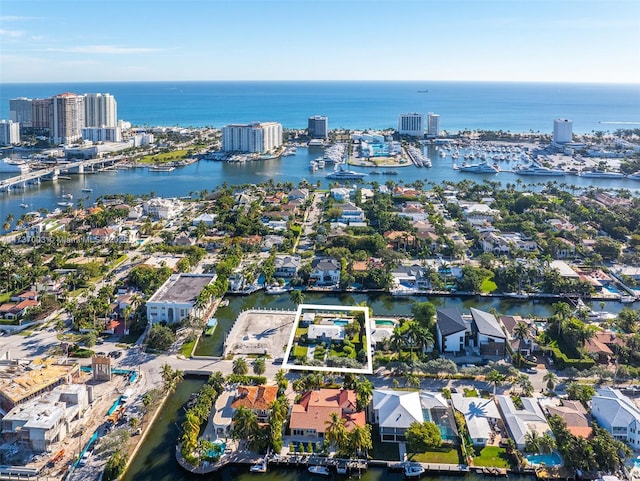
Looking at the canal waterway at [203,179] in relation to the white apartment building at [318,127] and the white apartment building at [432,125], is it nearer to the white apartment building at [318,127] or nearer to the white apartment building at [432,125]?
the white apartment building at [318,127]

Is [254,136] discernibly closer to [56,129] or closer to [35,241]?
[56,129]

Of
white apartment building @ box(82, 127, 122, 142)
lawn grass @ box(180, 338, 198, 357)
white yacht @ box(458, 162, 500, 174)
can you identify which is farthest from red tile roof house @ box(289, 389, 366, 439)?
white apartment building @ box(82, 127, 122, 142)

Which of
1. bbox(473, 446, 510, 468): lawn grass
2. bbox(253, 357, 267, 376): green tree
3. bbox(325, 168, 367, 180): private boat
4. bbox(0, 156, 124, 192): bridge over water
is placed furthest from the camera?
bbox(325, 168, 367, 180): private boat

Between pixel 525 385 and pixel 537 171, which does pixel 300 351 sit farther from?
pixel 537 171

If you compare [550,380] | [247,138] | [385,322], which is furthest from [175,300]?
[247,138]

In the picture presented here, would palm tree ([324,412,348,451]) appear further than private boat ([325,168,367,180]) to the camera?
No

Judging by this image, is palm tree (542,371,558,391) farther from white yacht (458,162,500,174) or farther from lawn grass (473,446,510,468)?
white yacht (458,162,500,174)
